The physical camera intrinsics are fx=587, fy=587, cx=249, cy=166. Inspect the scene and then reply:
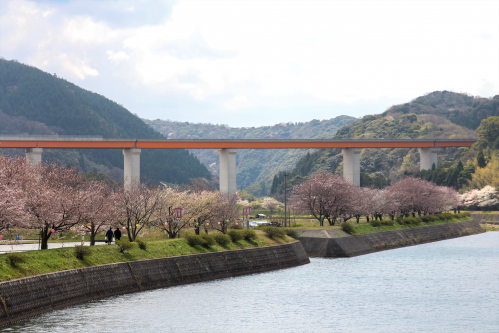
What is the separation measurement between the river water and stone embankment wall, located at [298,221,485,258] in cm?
856

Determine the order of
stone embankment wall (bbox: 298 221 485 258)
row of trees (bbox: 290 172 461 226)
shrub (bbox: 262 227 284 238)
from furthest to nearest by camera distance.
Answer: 1. row of trees (bbox: 290 172 461 226)
2. stone embankment wall (bbox: 298 221 485 258)
3. shrub (bbox: 262 227 284 238)

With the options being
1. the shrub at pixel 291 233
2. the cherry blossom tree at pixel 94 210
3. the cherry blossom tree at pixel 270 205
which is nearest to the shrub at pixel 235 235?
the cherry blossom tree at pixel 94 210

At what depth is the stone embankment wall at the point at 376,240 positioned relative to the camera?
6844 cm

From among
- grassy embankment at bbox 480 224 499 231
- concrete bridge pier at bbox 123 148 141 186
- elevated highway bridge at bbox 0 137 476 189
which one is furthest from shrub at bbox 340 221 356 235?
grassy embankment at bbox 480 224 499 231

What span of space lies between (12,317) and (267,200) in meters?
136

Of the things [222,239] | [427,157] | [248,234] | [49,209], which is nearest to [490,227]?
[427,157]

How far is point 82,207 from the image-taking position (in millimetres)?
41844

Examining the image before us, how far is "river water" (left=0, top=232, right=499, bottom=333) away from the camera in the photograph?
1329 inches

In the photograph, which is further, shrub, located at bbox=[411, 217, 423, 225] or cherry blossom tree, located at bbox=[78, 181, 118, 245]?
shrub, located at bbox=[411, 217, 423, 225]

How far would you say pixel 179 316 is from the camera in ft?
117

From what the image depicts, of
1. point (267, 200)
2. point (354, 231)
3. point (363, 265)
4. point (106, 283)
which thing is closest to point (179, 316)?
point (106, 283)

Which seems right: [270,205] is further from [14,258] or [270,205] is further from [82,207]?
[14,258]

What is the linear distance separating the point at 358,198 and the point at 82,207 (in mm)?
55813

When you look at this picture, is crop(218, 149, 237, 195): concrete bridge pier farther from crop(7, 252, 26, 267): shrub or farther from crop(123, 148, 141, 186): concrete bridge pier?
crop(7, 252, 26, 267): shrub
